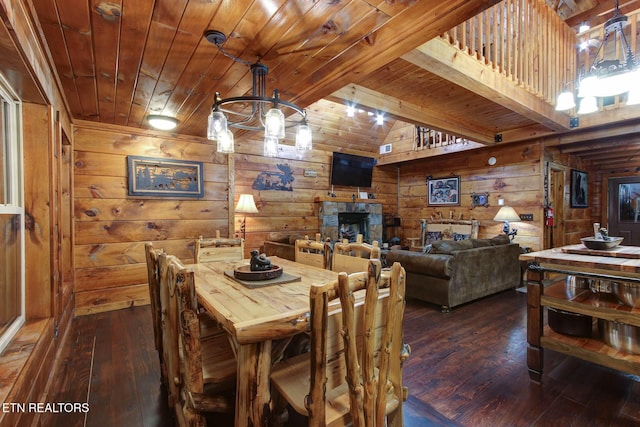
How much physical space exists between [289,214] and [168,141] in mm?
2452

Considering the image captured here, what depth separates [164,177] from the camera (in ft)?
12.6

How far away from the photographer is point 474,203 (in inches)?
234

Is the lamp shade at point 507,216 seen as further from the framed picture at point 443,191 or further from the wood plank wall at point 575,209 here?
the framed picture at point 443,191

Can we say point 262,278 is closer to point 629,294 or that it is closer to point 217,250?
point 217,250

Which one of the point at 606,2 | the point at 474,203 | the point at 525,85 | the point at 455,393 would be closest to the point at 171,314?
the point at 455,393

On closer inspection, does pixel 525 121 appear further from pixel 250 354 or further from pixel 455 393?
pixel 250 354

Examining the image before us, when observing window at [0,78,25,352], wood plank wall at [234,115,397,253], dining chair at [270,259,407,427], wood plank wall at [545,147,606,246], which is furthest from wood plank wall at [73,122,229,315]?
wood plank wall at [545,147,606,246]

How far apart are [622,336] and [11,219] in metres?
3.80

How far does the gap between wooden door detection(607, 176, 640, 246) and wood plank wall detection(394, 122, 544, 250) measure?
3.51 meters

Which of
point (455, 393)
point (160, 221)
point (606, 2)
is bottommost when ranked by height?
point (455, 393)

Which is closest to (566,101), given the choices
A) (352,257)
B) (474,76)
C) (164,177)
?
(474,76)

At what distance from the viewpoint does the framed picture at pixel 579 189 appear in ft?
19.4

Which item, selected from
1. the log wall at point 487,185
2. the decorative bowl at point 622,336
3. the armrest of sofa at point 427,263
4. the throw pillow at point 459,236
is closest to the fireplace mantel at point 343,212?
the log wall at point 487,185

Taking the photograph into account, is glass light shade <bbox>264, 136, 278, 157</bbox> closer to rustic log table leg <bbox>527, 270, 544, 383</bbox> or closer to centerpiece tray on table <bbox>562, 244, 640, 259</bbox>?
rustic log table leg <bbox>527, 270, 544, 383</bbox>
